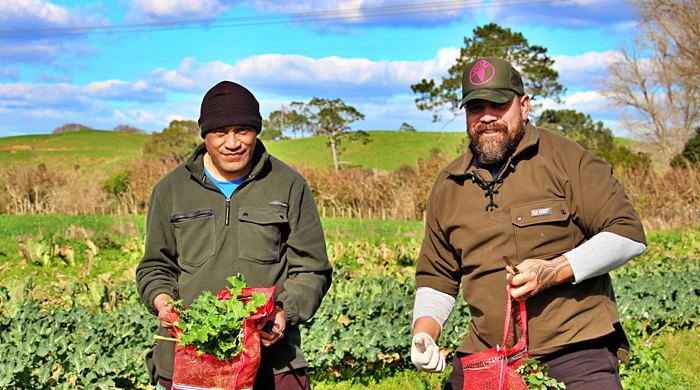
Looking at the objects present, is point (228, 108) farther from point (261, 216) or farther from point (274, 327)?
point (274, 327)

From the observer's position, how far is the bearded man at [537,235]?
276 centimetres

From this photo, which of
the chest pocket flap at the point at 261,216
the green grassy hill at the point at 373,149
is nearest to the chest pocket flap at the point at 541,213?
the chest pocket flap at the point at 261,216

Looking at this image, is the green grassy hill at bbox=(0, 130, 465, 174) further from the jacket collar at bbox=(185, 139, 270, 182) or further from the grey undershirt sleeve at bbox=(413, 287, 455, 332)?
the jacket collar at bbox=(185, 139, 270, 182)

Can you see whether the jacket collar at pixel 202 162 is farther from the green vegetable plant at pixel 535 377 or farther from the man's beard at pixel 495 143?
the green vegetable plant at pixel 535 377

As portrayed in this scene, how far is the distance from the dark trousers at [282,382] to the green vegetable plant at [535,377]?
0.89m

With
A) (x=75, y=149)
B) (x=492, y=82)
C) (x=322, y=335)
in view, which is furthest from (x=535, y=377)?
(x=75, y=149)

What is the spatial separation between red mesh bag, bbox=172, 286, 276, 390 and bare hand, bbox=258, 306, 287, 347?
0.16 feet

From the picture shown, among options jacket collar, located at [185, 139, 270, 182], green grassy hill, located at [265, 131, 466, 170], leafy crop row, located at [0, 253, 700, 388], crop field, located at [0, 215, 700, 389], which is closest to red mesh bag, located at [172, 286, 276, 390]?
jacket collar, located at [185, 139, 270, 182]

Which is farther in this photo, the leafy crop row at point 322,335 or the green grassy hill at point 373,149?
the green grassy hill at point 373,149

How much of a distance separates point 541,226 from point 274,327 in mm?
1115

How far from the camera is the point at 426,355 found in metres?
2.84

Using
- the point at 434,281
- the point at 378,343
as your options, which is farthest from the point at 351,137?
the point at 434,281

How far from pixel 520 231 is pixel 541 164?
0.94ft

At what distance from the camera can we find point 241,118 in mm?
2949
